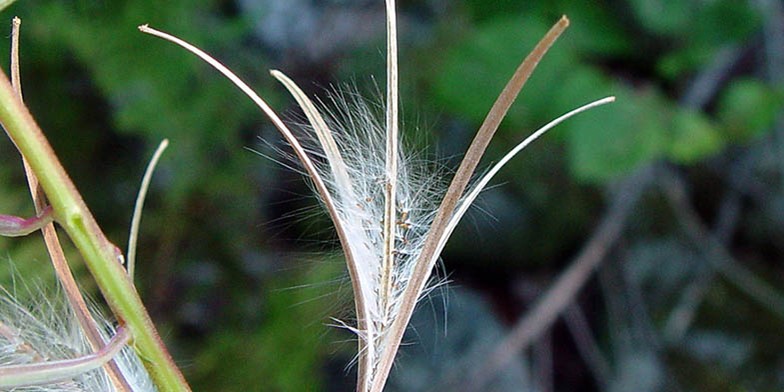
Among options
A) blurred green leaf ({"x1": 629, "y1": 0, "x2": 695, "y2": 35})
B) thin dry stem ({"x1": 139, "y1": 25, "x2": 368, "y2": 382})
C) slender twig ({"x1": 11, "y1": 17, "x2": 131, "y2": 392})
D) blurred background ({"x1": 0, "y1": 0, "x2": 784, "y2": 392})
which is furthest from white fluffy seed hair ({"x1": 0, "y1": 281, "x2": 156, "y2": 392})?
blurred green leaf ({"x1": 629, "y1": 0, "x2": 695, "y2": 35})

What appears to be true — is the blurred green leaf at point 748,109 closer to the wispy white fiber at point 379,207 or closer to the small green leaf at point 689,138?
the small green leaf at point 689,138

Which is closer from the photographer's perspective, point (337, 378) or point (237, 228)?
point (237, 228)

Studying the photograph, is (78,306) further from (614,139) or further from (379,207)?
(614,139)

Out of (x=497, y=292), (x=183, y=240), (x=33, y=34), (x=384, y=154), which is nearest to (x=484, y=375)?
(x=497, y=292)

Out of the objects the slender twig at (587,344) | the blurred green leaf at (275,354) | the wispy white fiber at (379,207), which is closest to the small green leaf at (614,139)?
the blurred green leaf at (275,354)

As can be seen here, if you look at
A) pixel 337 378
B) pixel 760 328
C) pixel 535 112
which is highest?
pixel 535 112

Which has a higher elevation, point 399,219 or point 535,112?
point 399,219

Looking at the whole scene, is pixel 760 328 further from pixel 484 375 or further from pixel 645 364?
pixel 484 375

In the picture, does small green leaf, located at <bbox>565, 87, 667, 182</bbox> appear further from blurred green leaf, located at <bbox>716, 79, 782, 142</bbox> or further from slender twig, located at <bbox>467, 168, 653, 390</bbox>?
slender twig, located at <bbox>467, 168, 653, 390</bbox>
